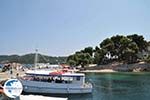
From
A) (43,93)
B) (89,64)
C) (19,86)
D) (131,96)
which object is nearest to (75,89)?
(43,93)

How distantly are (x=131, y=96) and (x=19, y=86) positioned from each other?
A: 26369mm

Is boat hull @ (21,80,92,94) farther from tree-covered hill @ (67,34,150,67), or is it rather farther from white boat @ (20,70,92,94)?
tree-covered hill @ (67,34,150,67)

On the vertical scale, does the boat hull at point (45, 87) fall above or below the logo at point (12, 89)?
below

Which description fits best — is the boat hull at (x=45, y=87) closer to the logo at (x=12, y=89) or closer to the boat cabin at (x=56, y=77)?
the boat cabin at (x=56, y=77)

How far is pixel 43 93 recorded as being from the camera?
47688 mm

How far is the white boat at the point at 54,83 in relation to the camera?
47.9 meters

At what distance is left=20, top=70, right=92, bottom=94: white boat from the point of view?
157ft

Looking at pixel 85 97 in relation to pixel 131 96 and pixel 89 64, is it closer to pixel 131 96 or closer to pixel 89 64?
pixel 131 96

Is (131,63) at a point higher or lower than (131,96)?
higher

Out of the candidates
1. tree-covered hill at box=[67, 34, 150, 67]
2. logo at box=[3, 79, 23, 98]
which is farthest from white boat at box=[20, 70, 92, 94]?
tree-covered hill at box=[67, 34, 150, 67]

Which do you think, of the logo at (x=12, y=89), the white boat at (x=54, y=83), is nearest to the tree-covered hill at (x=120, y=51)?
the white boat at (x=54, y=83)

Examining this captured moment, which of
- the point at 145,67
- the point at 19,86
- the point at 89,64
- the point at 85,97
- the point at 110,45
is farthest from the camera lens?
the point at 89,64

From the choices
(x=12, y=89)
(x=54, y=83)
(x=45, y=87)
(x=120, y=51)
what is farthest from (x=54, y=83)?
(x=120, y=51)

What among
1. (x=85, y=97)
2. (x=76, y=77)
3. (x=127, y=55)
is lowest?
(x=85, y=97)
